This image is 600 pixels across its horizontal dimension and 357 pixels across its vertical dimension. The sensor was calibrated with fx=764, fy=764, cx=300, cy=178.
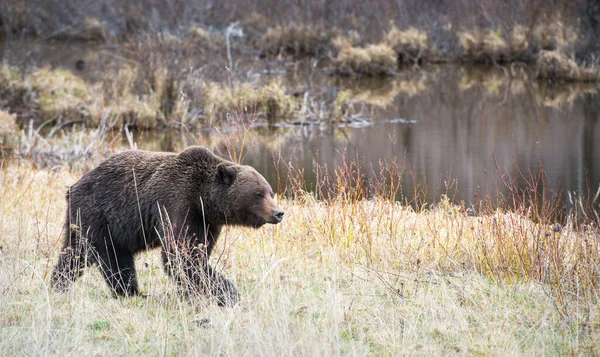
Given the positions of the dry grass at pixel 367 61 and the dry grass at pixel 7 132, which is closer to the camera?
the dry grass at pixel 7 132

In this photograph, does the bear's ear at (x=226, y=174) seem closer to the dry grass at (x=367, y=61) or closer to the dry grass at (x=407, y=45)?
the dry grass at (x=367, y=61)

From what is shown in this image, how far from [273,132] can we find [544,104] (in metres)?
8.19

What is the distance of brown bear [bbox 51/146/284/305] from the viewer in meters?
4.89

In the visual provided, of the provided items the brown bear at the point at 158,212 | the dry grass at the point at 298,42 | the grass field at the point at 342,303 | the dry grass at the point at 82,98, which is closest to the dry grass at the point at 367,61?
the dry grass at the point at 298,42

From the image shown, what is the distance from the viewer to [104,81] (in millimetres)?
18688

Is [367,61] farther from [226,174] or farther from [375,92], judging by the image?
[226,174]

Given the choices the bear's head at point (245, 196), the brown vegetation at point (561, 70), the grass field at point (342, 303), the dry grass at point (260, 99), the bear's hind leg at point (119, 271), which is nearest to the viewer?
the grass field at point (342, 303)

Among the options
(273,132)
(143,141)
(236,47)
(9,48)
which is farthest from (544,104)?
(9,48)

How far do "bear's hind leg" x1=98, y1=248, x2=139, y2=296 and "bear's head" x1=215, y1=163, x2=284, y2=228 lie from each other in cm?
75

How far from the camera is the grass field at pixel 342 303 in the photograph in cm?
411

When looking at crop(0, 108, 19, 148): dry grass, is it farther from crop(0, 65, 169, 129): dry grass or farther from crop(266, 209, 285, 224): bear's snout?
crop(266, 209, 285, 224): bear's snout

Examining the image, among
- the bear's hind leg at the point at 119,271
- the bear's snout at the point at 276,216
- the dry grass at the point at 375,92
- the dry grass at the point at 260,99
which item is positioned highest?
the bear's snout at the point at 276,216

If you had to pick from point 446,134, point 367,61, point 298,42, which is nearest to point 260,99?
point 446,134

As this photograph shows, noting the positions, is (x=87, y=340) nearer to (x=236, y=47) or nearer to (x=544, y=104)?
(x=544, y=104)
